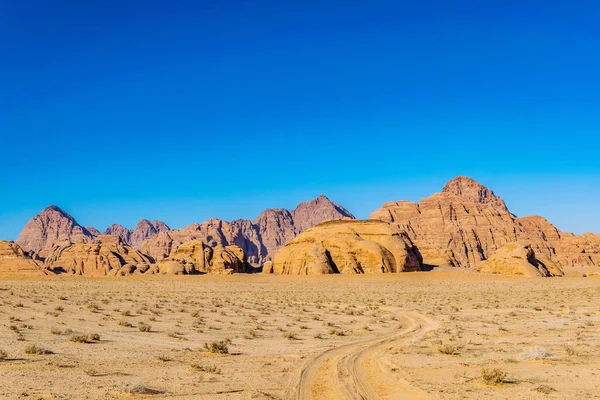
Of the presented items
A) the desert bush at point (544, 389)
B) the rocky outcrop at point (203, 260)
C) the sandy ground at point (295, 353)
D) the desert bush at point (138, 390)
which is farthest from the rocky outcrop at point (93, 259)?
the desert bush at point (544, 389)

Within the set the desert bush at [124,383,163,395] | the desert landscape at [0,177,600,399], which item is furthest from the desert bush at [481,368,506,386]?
the desert bush at [124,383,163,395]

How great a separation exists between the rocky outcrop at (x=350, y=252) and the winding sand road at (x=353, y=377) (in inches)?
1890

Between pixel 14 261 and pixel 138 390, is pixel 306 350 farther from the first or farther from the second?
pixel 14 261

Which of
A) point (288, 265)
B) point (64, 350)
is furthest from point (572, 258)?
point (64, 350)

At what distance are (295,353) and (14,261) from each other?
4412 inches

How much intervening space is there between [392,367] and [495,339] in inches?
295

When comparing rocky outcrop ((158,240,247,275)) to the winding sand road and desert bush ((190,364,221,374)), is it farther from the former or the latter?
desert bush ((190,364,221,374))

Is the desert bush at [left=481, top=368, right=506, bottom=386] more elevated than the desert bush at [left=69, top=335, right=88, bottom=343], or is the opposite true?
the desert bush at [left=69, top=335, right=88, bottom=343]

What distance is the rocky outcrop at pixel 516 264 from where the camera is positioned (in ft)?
216

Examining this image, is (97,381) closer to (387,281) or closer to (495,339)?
(495,339)

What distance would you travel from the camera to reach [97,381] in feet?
33.0

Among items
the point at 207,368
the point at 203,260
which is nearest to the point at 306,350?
the point at 207,368

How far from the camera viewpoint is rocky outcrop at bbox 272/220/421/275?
6407 cm

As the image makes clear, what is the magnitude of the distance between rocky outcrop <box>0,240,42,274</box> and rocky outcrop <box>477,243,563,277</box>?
89.6 meters
